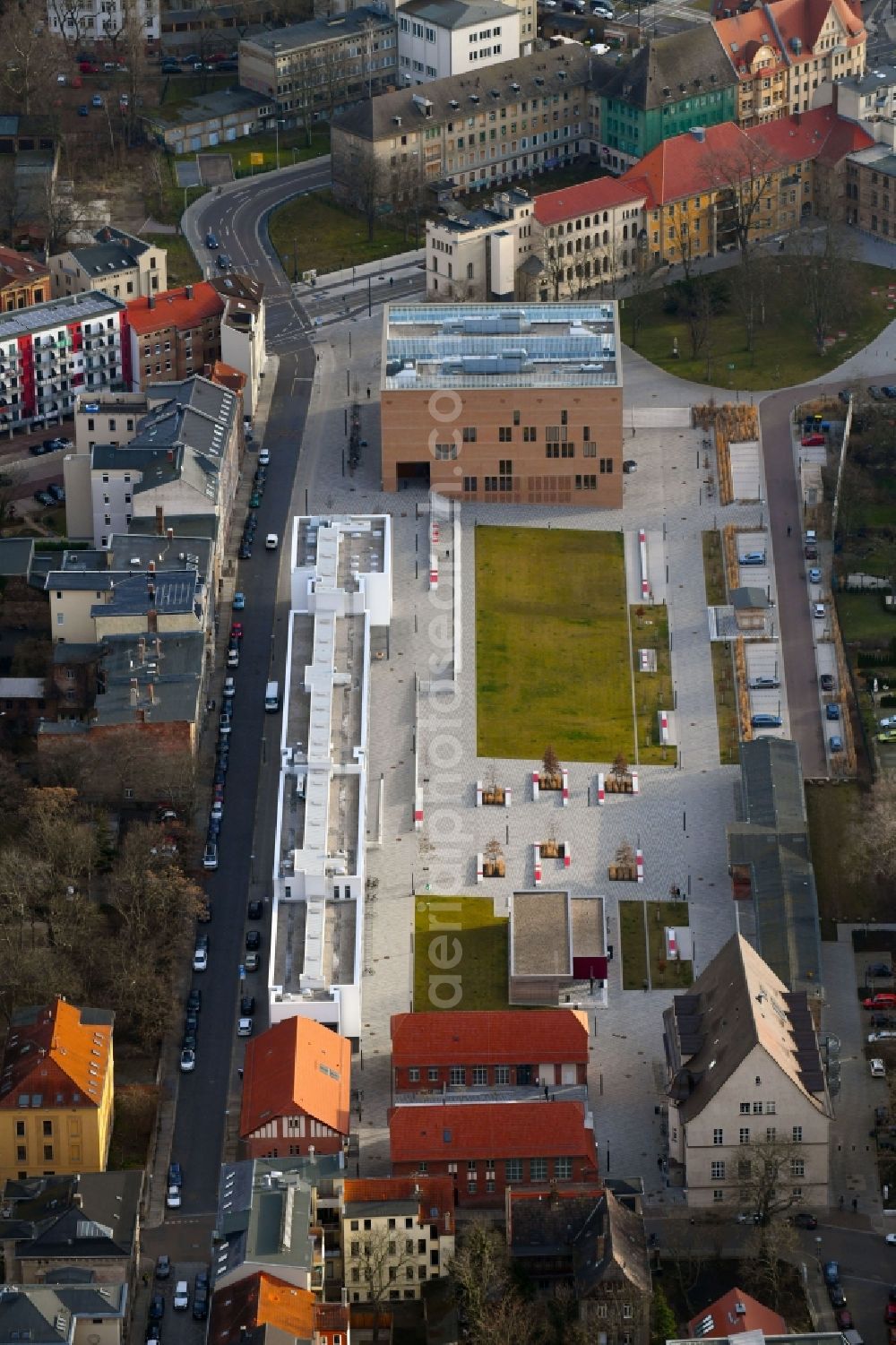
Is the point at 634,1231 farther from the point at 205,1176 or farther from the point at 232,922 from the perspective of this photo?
the point at 232,922

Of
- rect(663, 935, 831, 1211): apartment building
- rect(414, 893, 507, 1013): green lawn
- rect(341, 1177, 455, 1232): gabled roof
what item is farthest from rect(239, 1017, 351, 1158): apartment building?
rect(663, 935, 831, 1211): apartment building

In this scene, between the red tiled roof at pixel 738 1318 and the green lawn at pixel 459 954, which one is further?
the green lawn at pixel 459 954

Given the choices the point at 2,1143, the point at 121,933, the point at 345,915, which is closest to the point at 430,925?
the point at 345,915

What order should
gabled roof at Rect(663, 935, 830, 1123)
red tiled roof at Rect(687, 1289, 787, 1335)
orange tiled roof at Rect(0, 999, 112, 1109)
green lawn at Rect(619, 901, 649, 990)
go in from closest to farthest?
red tiled roof at Rect(687, 1289, 787, 1335), gabled roof at Rect(663, 935, 830, 1123), orange tiled roof at Rect(0, 999, 112, 1109), green lawn at Rect(619, 901, 649, 990)

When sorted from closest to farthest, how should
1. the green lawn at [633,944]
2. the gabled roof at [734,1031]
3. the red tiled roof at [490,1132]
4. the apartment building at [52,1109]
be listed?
the gabled roof at [734,1031]
the red tiled roof at [490,1132]
the apartment building at [52,1109]
the green lawn at [633,944]

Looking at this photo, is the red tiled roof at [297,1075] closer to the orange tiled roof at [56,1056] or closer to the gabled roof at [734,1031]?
the orange tiled roof at [56,1056]

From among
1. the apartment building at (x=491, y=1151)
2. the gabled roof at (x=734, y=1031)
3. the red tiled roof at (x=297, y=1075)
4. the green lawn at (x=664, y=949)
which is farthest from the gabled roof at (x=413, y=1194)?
the green lawn at (x=664, y=949)

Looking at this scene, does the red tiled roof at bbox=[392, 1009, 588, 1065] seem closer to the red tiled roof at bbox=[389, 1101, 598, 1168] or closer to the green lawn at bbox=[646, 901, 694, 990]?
the red tiled roof at bbox=[389, 1101, 598, 1168]
